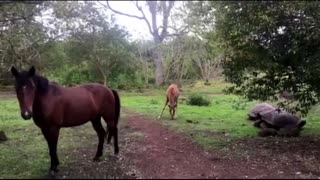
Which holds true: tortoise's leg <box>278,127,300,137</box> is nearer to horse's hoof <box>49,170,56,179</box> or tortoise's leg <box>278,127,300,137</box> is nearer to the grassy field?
the grassy field

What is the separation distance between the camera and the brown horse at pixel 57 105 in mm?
6008

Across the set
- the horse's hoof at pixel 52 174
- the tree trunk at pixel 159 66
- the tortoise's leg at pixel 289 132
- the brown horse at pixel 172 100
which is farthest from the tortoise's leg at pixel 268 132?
the tree trunk at pixel 159 66

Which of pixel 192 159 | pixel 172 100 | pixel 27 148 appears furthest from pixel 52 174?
pixel 172 100

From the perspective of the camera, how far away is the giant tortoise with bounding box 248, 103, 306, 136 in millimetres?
10969

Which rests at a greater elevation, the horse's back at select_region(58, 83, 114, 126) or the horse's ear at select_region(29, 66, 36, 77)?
the horse's ear at select_region(29, 66, 36, 77)

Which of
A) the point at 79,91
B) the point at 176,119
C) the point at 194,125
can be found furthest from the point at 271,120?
the point at 79,91

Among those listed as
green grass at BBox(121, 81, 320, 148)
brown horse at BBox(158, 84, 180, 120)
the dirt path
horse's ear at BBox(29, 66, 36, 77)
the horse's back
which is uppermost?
horse's ear at BBox(29, 66, 36, 77)

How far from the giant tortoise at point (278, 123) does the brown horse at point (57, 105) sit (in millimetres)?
4423

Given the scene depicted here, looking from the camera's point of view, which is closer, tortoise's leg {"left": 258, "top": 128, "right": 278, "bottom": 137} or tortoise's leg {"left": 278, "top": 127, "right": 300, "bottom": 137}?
tortoise's leg {"left": 278, "top": 127, "right": 300, "bottom": 137}

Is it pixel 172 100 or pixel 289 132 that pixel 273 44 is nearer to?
pixel 289 132

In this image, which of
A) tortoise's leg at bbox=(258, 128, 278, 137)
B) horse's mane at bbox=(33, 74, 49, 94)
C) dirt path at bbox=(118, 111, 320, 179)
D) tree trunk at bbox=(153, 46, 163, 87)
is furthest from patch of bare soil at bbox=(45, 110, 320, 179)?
tree trunk at bbox=(153, 46, 163, 87)

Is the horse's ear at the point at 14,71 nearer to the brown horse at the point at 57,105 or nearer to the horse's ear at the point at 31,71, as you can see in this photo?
the brown horse at the point at 57,105

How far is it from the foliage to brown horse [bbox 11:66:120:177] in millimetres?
2616

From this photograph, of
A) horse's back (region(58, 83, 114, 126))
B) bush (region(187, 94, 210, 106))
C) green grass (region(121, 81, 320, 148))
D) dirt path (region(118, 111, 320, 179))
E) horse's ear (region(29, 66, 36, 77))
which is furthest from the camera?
bush (region(187, 94, 210, 106))
